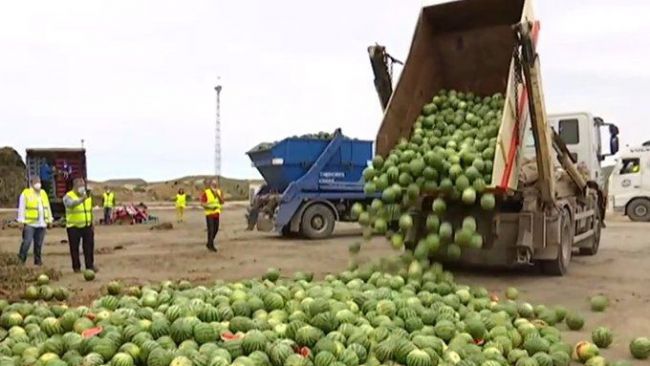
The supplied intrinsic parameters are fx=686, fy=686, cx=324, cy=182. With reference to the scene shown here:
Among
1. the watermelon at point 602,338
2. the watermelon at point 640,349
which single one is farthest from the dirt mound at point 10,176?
the watermelon at point 640,349

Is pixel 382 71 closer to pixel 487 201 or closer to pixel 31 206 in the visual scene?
pixel 487 201

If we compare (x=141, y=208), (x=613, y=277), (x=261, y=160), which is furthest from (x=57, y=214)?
(x=613, y=277)

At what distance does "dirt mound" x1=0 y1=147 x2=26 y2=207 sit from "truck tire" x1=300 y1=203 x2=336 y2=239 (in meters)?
23.0

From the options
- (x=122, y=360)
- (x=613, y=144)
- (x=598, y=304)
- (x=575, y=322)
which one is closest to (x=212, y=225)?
(x=613, y=144)

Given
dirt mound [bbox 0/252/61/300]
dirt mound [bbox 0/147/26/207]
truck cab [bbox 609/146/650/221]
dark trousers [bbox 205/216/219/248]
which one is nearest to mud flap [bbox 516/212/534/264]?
dirt mound [bbox 0/252/61/300]

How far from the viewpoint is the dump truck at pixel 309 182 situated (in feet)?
56.3

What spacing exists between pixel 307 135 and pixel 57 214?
12.0m

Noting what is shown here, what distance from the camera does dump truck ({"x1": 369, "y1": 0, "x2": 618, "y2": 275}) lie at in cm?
908

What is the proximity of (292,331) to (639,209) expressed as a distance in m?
22.9

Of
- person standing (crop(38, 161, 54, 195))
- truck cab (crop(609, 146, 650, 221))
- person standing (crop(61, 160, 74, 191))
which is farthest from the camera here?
person standing (crop(61, 160, 74, 191))

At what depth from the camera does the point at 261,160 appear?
17.9 meters

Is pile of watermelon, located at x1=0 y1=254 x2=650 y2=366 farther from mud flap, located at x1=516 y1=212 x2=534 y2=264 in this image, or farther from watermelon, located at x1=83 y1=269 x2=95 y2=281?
watermelon, located at x1=83 y1=269 x2=95 y2=281

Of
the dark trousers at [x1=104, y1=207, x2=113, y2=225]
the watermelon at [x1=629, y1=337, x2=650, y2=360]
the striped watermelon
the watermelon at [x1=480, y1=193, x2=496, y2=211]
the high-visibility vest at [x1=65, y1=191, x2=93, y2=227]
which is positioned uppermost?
the watermelon at [x1=480, y1=193, x2=496, y2=211]

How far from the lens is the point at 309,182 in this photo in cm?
→ 1722
